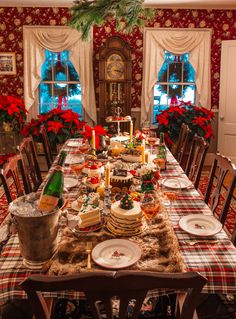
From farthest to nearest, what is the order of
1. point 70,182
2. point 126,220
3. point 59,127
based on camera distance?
point 59,127 < point 70,182 < point 126,220

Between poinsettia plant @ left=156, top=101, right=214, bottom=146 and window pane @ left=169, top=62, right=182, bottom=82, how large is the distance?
0.68 m

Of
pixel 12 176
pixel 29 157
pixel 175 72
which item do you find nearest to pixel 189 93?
pixel 175 72

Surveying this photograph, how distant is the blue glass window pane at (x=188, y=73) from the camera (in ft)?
19.7

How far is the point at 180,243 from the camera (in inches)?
63.2

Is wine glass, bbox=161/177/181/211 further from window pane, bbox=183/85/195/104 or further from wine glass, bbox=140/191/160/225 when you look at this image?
window pane, bbox=183/85/195/104

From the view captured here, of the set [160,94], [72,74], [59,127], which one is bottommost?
[59,127]

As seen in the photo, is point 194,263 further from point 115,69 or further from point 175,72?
point 175,72

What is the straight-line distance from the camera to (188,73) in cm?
604

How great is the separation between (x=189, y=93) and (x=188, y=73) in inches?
13.4

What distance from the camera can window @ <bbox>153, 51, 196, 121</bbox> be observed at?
236 inches

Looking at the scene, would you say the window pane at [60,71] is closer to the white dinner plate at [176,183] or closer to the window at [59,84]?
the window at [59,84]

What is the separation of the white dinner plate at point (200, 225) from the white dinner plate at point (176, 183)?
52 cm

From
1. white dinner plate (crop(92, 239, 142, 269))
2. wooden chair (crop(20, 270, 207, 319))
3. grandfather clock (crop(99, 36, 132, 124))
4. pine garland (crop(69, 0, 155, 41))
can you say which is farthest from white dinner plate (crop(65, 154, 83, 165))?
grandfather clock (crop(99, 36, 132, 124))

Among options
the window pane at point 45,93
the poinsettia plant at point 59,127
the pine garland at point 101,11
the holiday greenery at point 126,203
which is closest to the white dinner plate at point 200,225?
the holiday greenery at point 126,203
